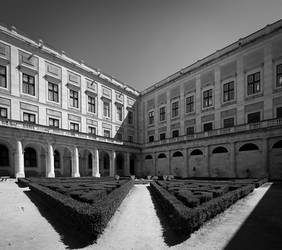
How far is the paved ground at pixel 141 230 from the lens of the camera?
19.9ft

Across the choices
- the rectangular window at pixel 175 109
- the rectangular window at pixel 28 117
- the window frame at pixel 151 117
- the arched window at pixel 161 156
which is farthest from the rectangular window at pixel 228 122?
the rectangular window at pixel 28 117

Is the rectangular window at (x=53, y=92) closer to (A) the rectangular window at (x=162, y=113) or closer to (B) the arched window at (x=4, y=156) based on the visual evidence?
(B) the arched window at (x=4, y=156)

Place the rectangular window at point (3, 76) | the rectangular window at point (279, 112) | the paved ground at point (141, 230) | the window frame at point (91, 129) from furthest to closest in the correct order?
1. the window frame at point (91, 129)
2. the rectangular window at point (279, 112)
3. the rectangular window at point (3, 76)
4. the paved ground at point (141, 230)

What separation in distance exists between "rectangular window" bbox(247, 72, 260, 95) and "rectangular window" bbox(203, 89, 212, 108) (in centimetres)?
598

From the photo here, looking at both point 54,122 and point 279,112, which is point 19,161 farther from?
point 279,112

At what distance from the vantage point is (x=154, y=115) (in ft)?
145

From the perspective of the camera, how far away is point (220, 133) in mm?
31312

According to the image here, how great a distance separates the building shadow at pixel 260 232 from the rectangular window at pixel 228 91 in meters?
24.7

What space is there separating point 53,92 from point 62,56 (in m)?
6.02

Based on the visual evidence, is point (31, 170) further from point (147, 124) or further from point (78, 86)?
point (147, 124)

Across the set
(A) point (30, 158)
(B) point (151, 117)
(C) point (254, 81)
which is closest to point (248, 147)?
(C) point (254, 81)

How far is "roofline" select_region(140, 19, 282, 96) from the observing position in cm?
2816

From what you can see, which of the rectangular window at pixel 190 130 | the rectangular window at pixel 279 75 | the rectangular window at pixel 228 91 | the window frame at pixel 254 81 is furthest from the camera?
the rectangular window at pixel 190 130

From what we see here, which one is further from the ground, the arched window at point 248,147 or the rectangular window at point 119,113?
the rectangular window at point 119,113
